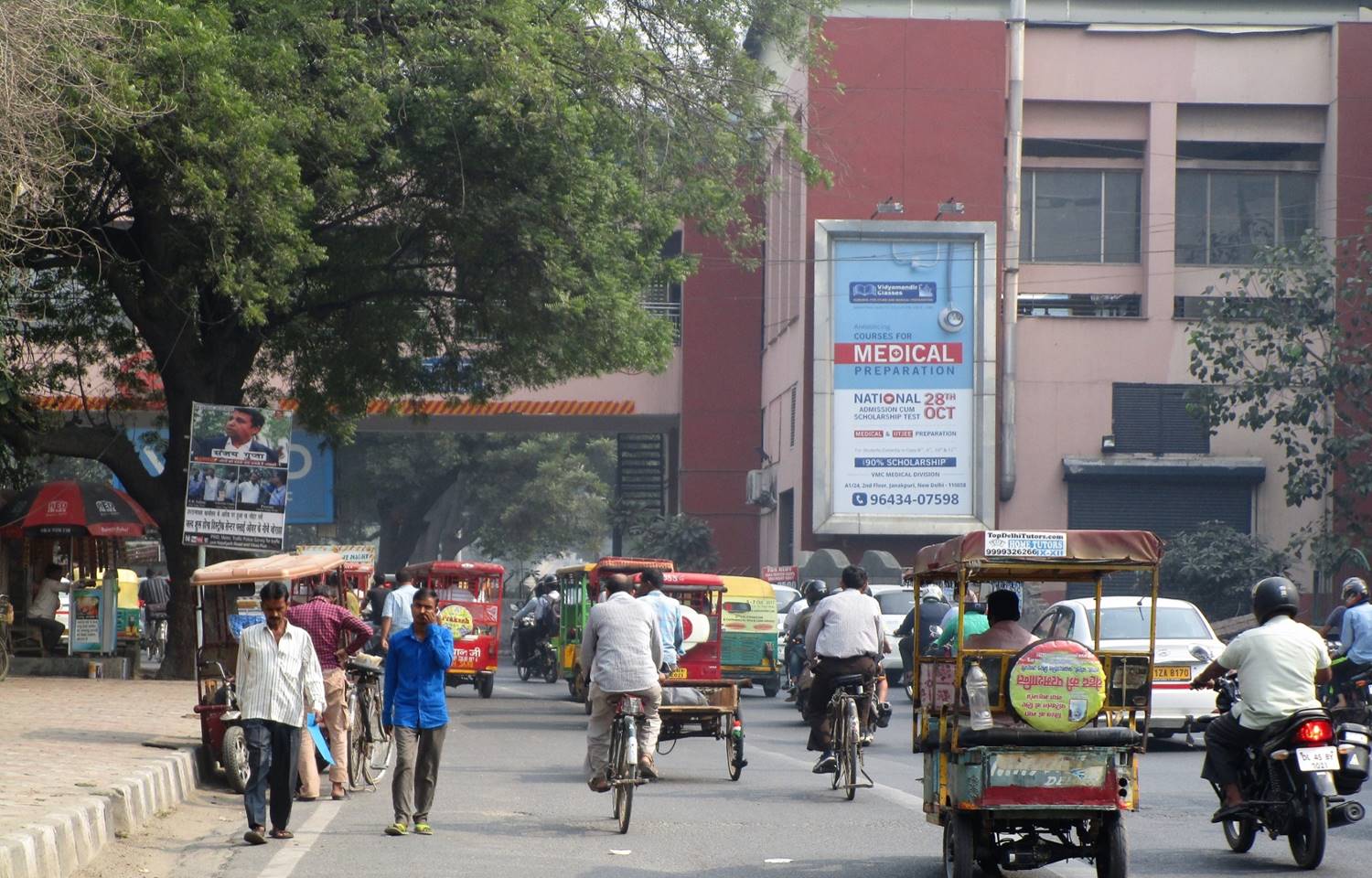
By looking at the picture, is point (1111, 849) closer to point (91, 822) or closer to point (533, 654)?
point (91, 822)

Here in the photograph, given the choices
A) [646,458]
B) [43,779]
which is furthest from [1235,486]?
[43,779]

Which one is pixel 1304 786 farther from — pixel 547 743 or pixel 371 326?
pixel 371 326

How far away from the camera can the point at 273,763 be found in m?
11.1

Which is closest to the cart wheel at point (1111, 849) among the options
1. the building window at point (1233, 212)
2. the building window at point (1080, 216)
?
the building window at point (1080, 216)

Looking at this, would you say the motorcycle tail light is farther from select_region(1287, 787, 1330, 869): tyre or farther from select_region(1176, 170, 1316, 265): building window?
select_region(1176, 170, 1316, 265): building window

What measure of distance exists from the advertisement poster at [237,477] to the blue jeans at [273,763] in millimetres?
6378

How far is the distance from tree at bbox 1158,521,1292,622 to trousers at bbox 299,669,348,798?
23.3m

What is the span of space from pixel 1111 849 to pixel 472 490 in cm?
5230

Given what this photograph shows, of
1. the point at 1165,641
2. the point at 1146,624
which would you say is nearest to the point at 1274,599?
the point at 1165,641

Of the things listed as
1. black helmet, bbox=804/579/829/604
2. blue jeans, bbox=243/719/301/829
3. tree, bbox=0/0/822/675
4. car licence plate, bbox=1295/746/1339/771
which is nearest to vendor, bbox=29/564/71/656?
tree, bbox=0/0/822/675

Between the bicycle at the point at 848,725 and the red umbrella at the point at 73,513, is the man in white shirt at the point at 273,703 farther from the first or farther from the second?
the red umbrella at the point at 73,513

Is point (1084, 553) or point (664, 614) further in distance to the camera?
point (664, 614)

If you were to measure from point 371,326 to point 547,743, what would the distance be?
8753 mm

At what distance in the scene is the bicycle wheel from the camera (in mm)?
13594
